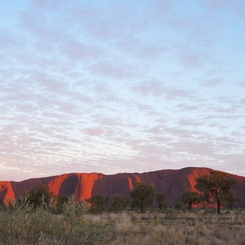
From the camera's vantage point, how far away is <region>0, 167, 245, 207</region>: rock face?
381 feet

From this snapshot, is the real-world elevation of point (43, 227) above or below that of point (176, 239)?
above

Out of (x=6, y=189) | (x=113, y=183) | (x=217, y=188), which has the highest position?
(x=217, y=188)

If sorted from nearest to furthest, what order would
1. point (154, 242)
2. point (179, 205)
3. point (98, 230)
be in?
point (98, 230)
point (154, 242)
point (179, 205)

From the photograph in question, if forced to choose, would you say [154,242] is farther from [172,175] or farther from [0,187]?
[0,187]

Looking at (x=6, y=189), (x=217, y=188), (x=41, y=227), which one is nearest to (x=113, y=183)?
(x=6, y=189)

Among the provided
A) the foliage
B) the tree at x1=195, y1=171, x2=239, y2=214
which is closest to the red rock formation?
the tree at x1=195, y1=171, x2=239, y2=214

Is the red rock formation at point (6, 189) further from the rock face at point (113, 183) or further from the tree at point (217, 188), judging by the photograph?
the tree at point (217, 188)

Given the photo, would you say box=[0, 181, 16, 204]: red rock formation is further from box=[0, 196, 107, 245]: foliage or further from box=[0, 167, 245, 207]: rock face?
box=[0, 196, 107, 245]: foliage

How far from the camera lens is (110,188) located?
124 meters

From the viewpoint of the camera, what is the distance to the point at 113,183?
127938 millimetres

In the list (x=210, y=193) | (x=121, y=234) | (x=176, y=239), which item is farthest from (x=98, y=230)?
(x=210, y=193)

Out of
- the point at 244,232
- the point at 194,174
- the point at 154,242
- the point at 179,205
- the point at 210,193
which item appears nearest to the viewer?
the point at 154,242

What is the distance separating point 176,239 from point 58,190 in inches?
4679

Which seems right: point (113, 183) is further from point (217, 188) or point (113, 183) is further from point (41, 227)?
point (41, 227)
